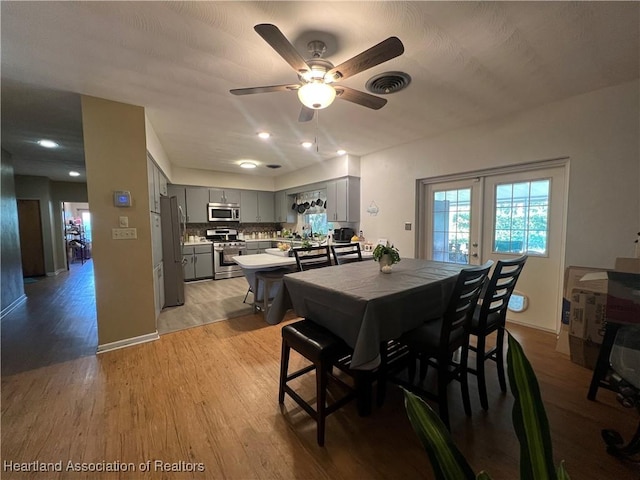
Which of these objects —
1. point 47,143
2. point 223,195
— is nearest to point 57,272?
point 47,143

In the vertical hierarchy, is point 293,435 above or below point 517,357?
below

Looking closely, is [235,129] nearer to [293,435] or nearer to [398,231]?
[398,231]

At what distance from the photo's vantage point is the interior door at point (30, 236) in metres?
6.11

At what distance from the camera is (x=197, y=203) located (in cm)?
602

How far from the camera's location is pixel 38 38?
173cm

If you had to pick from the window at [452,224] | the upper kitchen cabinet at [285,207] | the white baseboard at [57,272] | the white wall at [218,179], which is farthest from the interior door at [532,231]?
the white baseboard at [57,272]

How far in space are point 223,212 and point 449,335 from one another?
5.75m

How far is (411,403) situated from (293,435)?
1.26m

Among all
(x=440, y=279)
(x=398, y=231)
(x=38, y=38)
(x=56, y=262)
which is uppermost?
(x=38, y=38)

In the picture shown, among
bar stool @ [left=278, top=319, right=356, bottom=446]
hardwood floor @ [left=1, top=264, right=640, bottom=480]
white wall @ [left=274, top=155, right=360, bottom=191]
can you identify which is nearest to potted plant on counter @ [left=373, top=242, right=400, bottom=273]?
bar stool @ [left=278, top=319, right=356, bottom=446]

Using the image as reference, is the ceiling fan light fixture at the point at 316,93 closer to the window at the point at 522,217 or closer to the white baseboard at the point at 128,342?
the window at the point at 522,217

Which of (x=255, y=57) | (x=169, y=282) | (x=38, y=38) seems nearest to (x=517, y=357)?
(x=255, y=57)

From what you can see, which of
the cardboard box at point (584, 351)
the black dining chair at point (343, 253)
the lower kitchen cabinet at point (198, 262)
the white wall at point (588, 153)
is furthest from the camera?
the lower kitchen cabinet at point (198, 262)

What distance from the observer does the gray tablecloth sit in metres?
1.48
